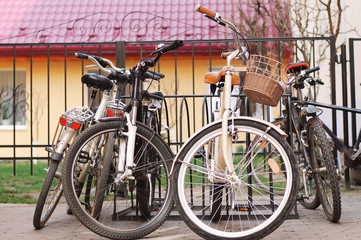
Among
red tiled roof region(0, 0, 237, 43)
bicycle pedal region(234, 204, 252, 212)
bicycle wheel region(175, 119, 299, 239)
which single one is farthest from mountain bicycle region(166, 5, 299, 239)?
red tiled roof region(0, 0, 237, 43)

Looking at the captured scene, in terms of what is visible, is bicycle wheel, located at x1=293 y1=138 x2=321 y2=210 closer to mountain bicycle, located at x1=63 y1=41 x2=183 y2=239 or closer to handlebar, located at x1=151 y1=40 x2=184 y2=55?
mountain bicycle, located at x1=63 y1=41 x2=183 y2=239

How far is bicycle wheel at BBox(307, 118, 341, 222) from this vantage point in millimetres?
4547

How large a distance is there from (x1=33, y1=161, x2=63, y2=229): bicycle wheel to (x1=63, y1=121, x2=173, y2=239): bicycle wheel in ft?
0.56

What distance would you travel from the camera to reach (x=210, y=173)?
13.1 feet

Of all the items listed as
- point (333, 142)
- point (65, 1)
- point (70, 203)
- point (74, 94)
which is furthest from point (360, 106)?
point (65, 1)

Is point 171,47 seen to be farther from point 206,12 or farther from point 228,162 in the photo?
point 228,162

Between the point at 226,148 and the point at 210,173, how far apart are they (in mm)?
222

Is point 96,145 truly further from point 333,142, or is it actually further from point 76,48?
point 76,48

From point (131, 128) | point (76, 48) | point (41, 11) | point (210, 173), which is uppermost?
point (41, 11)

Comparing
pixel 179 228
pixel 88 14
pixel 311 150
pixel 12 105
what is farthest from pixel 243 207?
pixel 88 14

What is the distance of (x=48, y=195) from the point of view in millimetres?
4625

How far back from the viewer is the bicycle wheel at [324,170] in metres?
4.55

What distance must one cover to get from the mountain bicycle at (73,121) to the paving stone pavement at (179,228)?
183 millimetres

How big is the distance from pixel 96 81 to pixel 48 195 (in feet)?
2.97
